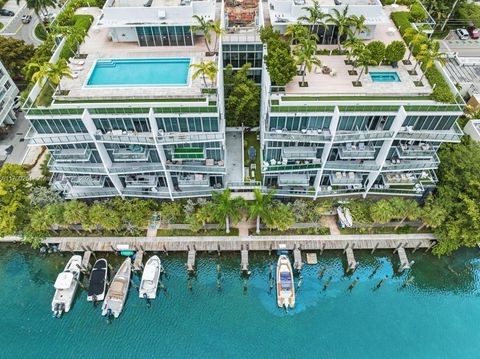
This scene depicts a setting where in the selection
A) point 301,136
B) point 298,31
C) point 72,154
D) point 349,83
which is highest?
point 298,31

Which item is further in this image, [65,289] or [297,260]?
[297,260]

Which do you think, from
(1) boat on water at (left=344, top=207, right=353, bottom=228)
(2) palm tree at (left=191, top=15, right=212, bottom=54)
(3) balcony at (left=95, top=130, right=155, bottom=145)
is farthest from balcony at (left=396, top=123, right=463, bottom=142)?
(3) balcony at (left=95, top=130, right=155, bottom=145)

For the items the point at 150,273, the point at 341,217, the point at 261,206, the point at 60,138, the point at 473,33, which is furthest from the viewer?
the point at 473,33

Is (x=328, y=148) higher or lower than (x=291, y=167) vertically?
higher

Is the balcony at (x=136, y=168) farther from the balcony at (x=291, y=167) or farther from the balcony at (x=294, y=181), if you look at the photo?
the balcony at (x=294, y=181)

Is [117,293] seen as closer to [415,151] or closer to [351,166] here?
[351,166]

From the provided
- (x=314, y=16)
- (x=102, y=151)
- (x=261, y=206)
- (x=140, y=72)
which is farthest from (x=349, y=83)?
(x=102, y=151)

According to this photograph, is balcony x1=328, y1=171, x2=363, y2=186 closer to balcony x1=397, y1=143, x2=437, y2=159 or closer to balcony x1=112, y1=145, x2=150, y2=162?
balcony x1=397, y1=143, x2=437, y2=159
